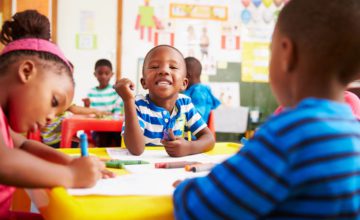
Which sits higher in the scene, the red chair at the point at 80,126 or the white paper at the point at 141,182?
the white paper at the point at 141,182

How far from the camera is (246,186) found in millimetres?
437

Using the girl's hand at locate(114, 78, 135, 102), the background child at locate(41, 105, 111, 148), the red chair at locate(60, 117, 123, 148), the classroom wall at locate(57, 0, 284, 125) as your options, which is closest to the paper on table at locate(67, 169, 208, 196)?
the girl's hand at locate(114, 78, 135, 102)

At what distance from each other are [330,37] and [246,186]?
22 cm

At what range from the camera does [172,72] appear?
1.41 metres

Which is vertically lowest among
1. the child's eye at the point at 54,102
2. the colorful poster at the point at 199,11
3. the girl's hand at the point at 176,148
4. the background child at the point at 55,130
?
the background child at the point at 55,130

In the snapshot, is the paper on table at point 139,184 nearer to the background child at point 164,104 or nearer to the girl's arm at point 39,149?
the girl's arm at point 39,149

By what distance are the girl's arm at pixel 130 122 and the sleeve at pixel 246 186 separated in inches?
23.0

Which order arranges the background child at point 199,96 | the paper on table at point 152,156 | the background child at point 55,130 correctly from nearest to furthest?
the paper on table at point 152,156
the background child at point 55,130
the background child at point 199,96

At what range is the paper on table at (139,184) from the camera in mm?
604

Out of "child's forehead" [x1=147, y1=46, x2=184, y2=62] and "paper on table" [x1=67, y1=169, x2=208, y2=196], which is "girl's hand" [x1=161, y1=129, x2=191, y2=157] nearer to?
"paper on table" [x1=67, y1=169, x2=208, y2=196]

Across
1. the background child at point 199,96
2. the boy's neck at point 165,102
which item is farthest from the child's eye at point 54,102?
the background child at point 199,96

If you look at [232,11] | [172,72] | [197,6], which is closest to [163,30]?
[197,6]

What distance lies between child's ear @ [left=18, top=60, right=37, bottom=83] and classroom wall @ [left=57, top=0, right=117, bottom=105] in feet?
12.2

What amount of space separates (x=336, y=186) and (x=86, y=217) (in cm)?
31
